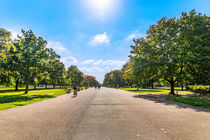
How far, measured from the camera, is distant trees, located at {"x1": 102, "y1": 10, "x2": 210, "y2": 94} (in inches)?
637

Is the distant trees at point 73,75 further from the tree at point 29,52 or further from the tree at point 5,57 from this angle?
the tree at point 29,52

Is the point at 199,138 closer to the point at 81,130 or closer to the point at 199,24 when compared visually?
the point at 81,130

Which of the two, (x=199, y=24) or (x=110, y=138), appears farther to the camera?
(x=199, y=24)

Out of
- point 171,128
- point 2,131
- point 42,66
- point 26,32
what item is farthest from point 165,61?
point 26,32

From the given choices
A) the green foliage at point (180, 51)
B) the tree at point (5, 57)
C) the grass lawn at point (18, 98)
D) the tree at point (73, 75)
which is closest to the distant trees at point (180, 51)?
the green foliage at point (180, 51)

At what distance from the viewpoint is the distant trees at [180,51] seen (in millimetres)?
16172

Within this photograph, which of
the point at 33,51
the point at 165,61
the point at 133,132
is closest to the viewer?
the point at 133,132

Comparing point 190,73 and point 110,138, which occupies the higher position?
point 190,73

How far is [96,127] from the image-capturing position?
486cm

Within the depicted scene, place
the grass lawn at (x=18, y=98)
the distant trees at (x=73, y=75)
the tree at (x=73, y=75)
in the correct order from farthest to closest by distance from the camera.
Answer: the tree at (x=73, y=75)
the distant trees at (x=73, y=75)
the grass lawn at (x=18, y=98)

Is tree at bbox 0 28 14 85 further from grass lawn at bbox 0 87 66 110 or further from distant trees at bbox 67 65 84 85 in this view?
distant trees at bbox 67 65 84 85

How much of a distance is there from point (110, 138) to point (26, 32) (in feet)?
82.0

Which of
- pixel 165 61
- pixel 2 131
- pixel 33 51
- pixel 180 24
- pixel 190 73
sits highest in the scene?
pixel 180 24

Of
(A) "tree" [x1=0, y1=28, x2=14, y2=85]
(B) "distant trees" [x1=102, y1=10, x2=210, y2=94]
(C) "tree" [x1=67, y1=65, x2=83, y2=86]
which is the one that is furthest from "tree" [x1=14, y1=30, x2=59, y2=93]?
(C) "tree" [x1=67, y1=65, x2=83, y2=86]
